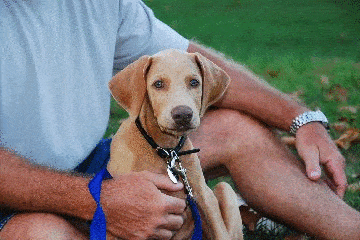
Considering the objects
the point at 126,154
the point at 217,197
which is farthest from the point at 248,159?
the point at 126,154

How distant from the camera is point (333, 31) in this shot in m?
8.24

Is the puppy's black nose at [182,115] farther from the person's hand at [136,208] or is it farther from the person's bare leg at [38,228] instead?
the person's bare leg at [38,228]

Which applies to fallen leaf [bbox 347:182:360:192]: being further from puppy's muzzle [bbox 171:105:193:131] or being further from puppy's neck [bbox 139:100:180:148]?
puppy's muzzle [bbox 171:105:193:131]

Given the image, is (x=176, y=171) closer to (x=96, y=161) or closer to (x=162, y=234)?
(x=162, y=234)

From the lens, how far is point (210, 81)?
2078mm

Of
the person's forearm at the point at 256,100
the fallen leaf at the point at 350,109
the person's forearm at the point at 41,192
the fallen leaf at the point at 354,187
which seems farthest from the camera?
the fallen leaf at the point at 350,109

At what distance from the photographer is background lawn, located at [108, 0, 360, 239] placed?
5.47 meters

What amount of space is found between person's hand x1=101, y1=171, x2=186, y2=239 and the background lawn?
2405mm

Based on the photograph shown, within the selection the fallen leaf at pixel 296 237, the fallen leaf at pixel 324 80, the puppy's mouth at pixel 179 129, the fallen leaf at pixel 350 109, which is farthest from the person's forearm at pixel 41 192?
the fallen leaf at pixel 324 80

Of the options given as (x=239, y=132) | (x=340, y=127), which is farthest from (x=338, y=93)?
(x=239, y=132)

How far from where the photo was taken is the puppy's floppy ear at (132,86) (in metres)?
1.96

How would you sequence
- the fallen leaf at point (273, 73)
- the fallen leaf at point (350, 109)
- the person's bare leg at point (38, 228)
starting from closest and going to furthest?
1. the person's bare leg at point (38, 228)
2. the fallen leaf at point (350, 109)
3. the fallen leaf at point (273, 73)

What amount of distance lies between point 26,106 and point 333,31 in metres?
7.07

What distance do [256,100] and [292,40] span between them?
5537 millimetres
